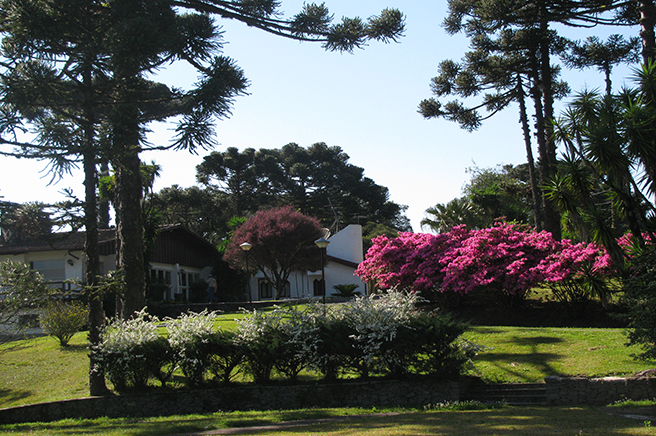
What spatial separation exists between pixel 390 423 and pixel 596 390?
13.7ft

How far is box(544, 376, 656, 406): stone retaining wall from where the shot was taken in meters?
9.27

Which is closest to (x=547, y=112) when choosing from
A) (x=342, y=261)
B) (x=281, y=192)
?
(x=342, y=261)

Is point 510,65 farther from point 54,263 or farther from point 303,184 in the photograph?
point 303,184

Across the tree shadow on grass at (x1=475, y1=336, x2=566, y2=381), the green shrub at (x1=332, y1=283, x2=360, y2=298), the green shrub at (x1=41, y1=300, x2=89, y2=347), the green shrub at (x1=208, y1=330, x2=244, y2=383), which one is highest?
the green shrub at (x1=332, y1=283, x2=360, y2=298)

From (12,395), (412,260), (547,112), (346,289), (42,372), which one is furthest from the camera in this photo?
(346,289)

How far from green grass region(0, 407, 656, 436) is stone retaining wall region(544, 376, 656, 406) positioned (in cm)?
75

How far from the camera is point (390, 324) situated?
11.0 metres

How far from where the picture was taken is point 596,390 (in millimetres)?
9594

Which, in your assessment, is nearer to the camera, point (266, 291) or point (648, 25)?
point (648, 25)

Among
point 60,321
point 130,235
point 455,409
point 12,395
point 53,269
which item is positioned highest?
point 53,269

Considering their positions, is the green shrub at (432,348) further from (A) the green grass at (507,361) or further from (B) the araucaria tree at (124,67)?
(B) the araucaria tree at (124,67)

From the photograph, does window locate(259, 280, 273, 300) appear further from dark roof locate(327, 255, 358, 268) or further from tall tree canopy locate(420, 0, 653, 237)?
tall tree canopy locate(420, 0, 653, 237)

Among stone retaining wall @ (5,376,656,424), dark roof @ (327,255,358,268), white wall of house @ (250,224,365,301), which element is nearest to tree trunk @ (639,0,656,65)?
stone retaining wall @ (5,376,656,424)

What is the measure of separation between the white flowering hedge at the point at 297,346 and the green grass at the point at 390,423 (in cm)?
144
